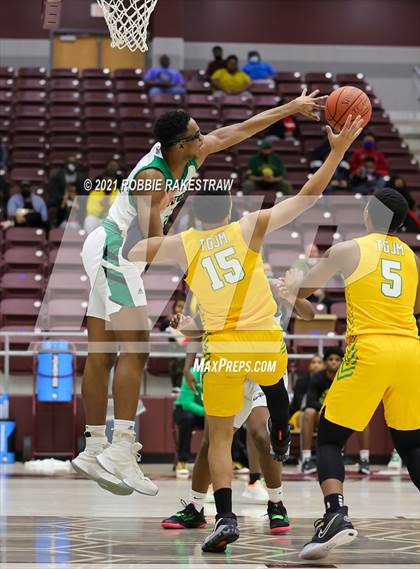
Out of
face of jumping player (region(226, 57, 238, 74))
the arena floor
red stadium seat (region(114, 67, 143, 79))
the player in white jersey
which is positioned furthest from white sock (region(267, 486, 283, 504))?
red stadium seat (region(114, 67, 143, 79))

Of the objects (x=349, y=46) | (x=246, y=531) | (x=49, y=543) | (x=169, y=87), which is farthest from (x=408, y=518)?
(x=349, y=46)

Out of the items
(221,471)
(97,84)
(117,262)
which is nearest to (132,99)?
(97,84)

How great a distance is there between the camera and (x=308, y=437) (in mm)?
11164

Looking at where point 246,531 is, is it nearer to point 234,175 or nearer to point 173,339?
point 173,339

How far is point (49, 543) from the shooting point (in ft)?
20.2

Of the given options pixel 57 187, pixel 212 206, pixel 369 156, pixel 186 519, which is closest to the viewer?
pixel 212 206

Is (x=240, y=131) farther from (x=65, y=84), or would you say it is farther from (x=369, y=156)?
(x=65, y=84)

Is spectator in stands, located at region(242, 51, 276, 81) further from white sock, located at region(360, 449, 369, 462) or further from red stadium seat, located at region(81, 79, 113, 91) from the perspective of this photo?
white sock, located at region(360, 449, 369, 462)

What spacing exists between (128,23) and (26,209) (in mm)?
7734

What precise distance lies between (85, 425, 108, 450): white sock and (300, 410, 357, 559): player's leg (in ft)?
4.08

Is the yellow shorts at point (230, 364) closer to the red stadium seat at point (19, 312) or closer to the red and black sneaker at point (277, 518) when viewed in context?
the red and black sneaker at point (277, 518)

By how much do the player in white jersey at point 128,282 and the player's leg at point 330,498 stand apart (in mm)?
908

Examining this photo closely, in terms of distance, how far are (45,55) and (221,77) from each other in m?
4.66

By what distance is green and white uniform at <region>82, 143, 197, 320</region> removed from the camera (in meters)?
6.04
